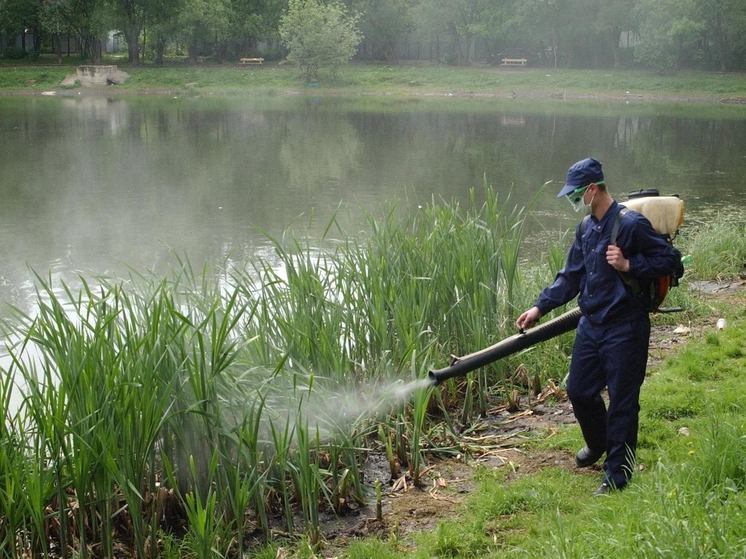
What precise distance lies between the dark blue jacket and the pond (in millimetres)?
2632

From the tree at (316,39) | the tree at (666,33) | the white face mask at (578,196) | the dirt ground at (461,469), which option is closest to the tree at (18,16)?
the tree at (316,39)

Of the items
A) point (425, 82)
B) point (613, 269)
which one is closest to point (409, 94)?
point (425, 82)

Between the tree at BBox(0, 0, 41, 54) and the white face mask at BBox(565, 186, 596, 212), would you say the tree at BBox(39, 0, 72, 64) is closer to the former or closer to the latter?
the tree at BBox(0, 0, 41, 54)

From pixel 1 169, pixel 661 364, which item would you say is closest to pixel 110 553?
pixel 661 364

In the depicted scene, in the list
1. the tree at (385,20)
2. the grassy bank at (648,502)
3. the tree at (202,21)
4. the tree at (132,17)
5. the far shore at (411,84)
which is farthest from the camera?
the tree at (385,20)

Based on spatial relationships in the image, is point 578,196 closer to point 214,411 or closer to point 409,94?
point 214,411

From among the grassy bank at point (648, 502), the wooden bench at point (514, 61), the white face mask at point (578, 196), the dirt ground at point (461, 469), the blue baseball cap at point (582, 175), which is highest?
the wooden bench at point (514, 61)

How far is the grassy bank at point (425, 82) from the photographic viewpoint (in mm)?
52062

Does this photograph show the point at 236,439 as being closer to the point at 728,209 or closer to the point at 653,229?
the point at 653,229

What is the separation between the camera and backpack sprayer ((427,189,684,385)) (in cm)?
457

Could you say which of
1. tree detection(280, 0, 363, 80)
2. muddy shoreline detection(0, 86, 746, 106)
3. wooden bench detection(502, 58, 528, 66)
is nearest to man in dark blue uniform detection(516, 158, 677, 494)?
muddy shoreline detection(0, 86, 746, 106)

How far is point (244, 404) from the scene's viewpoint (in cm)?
479

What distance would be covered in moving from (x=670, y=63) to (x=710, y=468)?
185 ft

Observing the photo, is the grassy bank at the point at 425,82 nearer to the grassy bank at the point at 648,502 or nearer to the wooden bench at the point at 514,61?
the wooden bench at the point at 514,61
